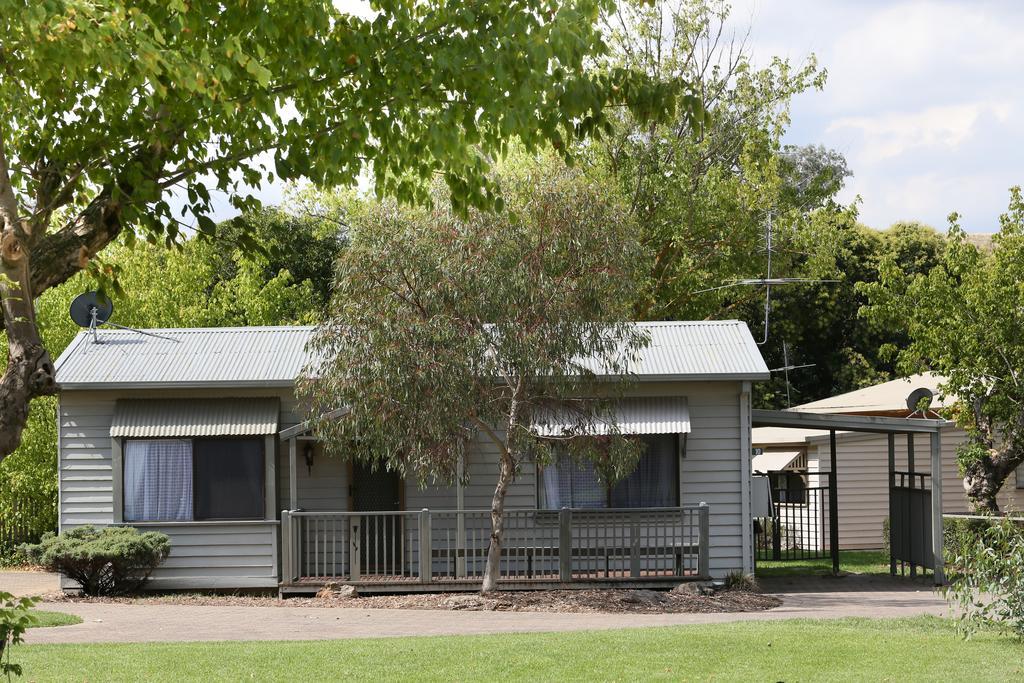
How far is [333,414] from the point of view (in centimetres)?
1569

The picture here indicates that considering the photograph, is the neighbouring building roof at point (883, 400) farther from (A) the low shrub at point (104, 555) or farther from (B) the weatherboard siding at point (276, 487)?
(A) the low shrub at point (104, 555)

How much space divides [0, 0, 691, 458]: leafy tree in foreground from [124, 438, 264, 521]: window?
398 inches

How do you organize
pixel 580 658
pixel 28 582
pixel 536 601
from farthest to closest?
pixel 28 582 → pixel 536 601 → pixel 580 658

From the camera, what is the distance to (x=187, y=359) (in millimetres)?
18297

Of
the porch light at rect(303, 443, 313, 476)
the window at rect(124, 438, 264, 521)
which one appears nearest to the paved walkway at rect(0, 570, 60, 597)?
the window at rect(124, 438, 264, 521)

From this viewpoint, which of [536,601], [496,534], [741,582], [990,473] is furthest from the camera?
[990,473]

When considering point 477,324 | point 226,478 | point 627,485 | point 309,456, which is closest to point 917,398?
point 627,485

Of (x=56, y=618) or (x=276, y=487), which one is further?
(x=276, y=487)

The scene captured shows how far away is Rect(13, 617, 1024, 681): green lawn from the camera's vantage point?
984cm

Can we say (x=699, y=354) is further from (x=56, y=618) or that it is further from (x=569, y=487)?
(x=56, y=618)

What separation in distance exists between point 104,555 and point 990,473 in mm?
13797

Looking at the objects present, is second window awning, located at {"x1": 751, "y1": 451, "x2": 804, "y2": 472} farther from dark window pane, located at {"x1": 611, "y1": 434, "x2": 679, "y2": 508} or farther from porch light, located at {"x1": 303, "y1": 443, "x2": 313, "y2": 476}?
porch light, located at {"x1": 303, "y1": 443, "x2": 313, "y2": 476}

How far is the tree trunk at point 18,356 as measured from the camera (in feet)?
19.4

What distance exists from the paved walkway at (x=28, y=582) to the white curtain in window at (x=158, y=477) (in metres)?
1.74
